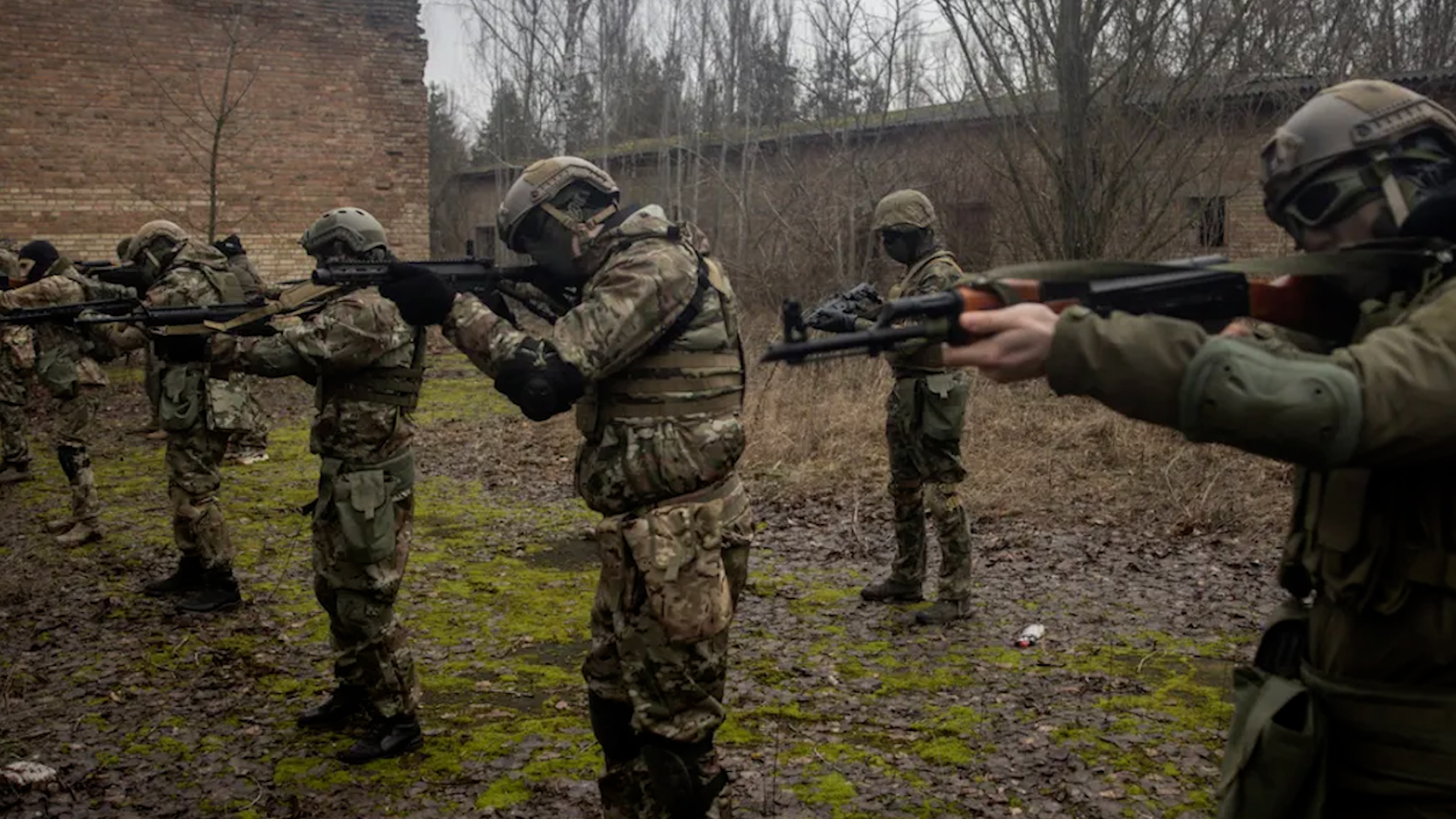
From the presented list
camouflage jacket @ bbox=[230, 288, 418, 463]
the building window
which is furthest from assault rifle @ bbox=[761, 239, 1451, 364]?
the building window

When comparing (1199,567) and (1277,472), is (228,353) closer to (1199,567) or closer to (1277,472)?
(1199,567)

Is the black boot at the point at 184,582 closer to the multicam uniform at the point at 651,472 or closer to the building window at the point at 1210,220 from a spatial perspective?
the multicam uniform at the point at 651,472

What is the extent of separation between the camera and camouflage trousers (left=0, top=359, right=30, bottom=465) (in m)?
10.5

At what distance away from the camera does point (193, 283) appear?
23.0 feet

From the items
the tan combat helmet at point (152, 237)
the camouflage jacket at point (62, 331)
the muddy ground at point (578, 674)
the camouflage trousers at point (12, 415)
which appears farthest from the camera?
the camouflage trousers at point (12, 415)

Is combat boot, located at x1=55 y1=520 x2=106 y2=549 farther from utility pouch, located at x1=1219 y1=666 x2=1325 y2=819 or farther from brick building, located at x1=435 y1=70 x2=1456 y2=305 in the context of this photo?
utility pouch, located at x1=1219 y1=666 x2=1325 y2=819

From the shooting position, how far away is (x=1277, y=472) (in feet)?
29.9

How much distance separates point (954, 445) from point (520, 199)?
339 centimetres

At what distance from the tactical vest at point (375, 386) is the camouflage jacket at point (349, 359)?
0.01m

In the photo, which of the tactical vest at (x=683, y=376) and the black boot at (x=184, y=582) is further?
the black boot at (x=184, y=582)

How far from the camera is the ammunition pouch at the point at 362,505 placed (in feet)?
15.5

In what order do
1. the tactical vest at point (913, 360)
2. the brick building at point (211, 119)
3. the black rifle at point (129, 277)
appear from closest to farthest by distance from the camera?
the tactical vest at point (913, 360)
the black rifle at point (129, 277)
the brick building at point (211, 119)

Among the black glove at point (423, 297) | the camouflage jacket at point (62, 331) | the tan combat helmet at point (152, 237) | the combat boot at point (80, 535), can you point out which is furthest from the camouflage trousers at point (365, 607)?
the camouflage jacket at point (62, 331)

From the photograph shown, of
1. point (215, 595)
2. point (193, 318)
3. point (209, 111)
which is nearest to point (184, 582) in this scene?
point (215, 595)
